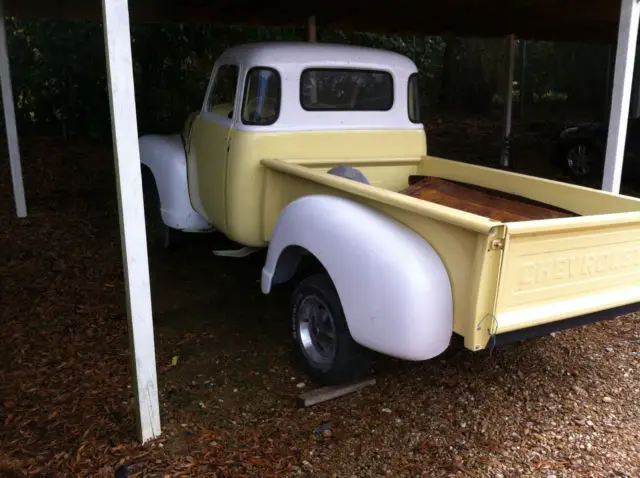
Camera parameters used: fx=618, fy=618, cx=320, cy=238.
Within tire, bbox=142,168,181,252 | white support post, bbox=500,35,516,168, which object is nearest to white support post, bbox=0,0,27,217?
tire, bbox=142,168,181,252

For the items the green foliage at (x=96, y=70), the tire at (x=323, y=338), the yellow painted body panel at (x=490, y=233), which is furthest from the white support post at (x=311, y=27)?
the tire at (x=323, y=338)

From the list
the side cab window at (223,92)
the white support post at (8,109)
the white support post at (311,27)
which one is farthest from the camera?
the white support post at (311,27)

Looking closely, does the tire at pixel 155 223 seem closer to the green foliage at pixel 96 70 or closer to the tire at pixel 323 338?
the tire at pixel 323 338

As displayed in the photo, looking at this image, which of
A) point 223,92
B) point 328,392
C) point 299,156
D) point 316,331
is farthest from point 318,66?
point 328,392

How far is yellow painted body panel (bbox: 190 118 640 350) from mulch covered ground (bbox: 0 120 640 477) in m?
0.72

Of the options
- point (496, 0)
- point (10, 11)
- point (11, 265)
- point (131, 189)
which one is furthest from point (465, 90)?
point (131, 189)

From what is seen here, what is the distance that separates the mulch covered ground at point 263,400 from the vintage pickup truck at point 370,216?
17.0 inches

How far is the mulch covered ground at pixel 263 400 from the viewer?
3049 millimetres

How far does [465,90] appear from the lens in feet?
56.5

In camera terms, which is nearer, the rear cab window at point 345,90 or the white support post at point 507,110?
the rear cab window at point 345,90

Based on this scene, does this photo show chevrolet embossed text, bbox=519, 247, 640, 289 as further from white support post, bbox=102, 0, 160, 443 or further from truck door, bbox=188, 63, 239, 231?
truck door, bbox=188, 63, 239, 231

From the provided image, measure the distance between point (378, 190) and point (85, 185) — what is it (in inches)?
271

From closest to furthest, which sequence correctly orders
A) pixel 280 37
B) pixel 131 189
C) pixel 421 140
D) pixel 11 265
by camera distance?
1. pixel 131 189
2. pixel 421 140
3. pixel 11 265
4. pixel 280 37

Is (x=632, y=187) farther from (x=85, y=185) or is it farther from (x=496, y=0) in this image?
(x=85, y=185)
